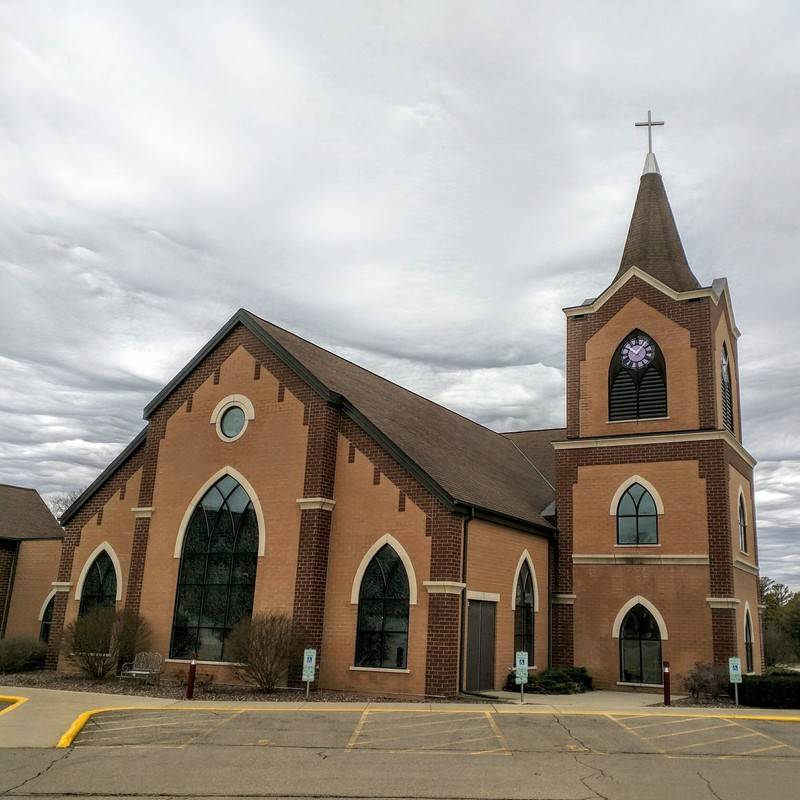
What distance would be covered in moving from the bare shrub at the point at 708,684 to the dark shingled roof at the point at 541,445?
11.3m

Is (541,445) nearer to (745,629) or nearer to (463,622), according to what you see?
(745,629)

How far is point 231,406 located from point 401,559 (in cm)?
695

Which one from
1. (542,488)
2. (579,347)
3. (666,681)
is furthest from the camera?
(542,488)

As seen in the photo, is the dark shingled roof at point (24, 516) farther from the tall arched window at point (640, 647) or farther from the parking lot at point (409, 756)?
the tall arched window at point (640, 647)

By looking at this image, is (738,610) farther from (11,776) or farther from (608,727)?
(11,776)

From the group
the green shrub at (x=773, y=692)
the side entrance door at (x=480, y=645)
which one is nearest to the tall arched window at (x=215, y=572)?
the side entrance door at (x=480, y=645)

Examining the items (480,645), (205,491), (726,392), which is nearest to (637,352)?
(726,392)

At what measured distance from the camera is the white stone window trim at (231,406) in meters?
23.5

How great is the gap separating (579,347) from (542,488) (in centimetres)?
552

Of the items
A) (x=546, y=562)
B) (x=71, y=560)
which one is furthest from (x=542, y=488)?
(x=71, y=560)

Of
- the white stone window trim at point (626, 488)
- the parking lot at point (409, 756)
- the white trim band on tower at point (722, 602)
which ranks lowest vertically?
the parking lot at point (409, 756)

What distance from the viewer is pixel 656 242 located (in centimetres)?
2778

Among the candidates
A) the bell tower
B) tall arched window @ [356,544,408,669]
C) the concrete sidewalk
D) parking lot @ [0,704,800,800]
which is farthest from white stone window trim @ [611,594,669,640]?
tall arched window @ [356,544,408,669]

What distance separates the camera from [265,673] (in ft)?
64.6
